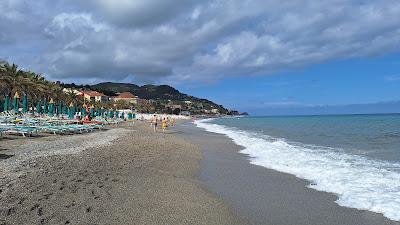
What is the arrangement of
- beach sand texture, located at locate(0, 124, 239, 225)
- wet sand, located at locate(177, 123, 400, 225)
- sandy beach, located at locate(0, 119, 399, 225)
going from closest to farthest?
beach sand texture, located at locate(0, 124, 239, 225) < sandy beach, located at locate(0, 119, 399, 225) < wet sand, located at locate(177, 123, 400, 225)

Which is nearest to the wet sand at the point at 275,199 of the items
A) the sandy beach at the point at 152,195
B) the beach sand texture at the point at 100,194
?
the sandy beach at the point at 152,195

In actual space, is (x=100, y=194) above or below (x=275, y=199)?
above

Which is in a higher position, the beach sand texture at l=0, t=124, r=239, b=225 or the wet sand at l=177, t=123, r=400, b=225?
the beach sand texture at l=0, t=124, r=239, b=225

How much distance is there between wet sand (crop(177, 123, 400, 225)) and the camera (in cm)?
649

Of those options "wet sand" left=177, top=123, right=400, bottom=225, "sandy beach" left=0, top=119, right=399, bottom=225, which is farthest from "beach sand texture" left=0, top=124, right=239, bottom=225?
"wet sand" left=177, top=123, right=400, bottom=225

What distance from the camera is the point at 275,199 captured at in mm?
8000

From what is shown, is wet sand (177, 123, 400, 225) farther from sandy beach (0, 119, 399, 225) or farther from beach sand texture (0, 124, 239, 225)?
beach sand texture (0, 124, 239, 225)

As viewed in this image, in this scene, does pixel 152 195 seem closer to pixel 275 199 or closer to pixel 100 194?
pixel 100 194

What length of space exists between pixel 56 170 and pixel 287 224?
242 inches

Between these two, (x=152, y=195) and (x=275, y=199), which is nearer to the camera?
(x=152, y=195)

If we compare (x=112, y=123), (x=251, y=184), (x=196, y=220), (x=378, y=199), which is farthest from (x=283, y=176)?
(x=112, y=123)

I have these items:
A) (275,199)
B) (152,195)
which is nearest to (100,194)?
(152,195)

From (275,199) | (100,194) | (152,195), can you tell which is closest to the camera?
(100,194)

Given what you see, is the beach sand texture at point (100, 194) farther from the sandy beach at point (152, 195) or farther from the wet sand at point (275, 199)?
the wet sand at point (275, 199)
